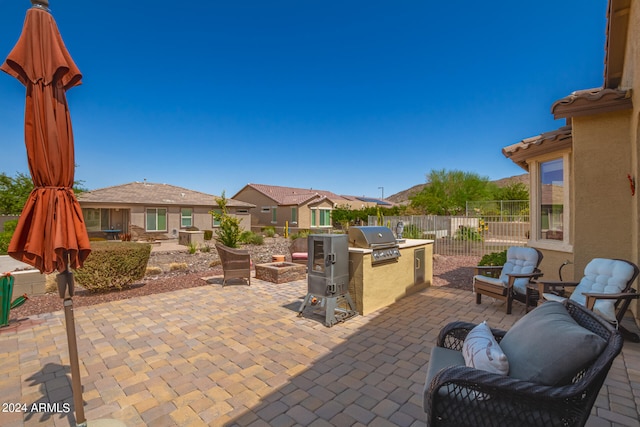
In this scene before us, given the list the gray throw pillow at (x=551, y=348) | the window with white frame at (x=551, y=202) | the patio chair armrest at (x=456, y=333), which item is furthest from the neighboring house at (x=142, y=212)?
the gray throw pillow at (x=551, y=348)

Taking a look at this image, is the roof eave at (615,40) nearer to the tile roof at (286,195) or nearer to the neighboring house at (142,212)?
the neighboring house at (142,212)

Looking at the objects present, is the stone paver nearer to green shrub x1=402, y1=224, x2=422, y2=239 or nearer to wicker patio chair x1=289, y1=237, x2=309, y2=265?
wicker patio chair x1=289, y1=237, x2=309, y2=265

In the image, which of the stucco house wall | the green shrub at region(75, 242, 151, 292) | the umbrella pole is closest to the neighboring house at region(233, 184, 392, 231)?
the green shrub at region(75, 242, 151, 292)

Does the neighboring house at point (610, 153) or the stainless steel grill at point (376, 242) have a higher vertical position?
the neighboring house at point (610, 153)

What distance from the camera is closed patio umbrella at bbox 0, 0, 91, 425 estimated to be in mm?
2340

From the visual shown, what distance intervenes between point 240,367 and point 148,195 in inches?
897

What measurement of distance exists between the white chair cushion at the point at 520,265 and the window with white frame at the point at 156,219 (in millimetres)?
22040

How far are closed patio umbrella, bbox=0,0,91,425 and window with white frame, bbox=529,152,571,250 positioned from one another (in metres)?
8.62

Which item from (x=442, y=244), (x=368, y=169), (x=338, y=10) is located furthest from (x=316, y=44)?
(x=368, y=169)

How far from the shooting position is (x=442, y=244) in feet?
49.5

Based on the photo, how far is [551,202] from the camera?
7.26m

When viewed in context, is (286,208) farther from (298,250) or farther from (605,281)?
(605,281)

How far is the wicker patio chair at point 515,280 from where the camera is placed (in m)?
5.57

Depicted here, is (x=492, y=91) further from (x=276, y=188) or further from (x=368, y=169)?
(x=368, y=169)
